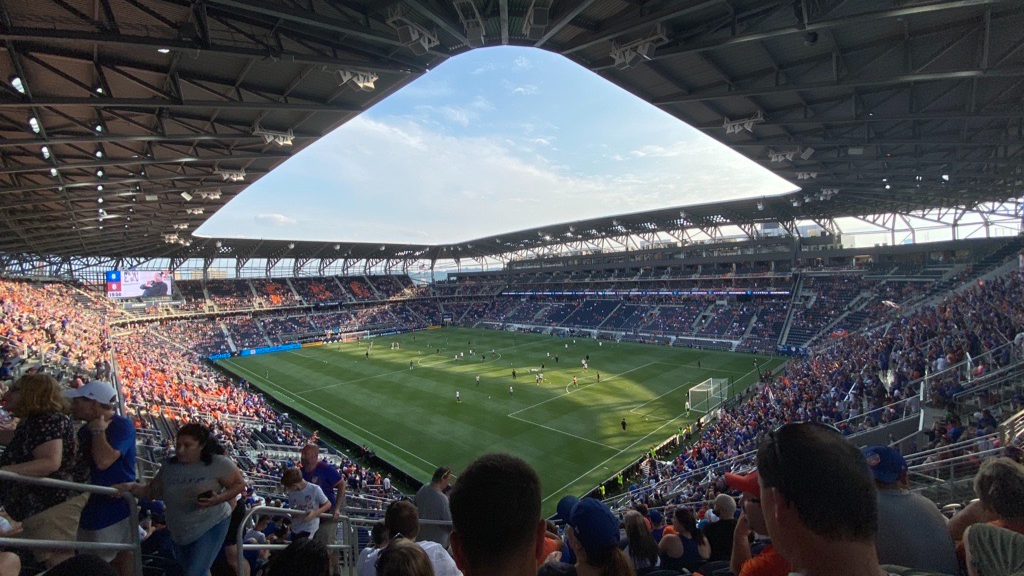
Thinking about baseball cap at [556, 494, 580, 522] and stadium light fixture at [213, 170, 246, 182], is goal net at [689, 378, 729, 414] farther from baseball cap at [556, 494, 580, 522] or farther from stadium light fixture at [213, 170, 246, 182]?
baseball cap at [556, 494, 580, 522]

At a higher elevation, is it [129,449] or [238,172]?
[238,172]

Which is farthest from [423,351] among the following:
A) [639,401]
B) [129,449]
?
[129,449]

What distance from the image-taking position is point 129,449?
3.92 meters

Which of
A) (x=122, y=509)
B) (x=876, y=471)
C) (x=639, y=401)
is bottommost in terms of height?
(x=639, y=401)

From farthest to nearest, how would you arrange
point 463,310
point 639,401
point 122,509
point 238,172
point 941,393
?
point 463,310 < point 639,401 < point 238,172 < point 941,393 < point 122,509

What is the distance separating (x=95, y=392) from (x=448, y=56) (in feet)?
38.2

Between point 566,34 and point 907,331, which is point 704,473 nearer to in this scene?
point 907,331

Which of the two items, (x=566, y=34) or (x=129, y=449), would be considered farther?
(x=566, y=34)

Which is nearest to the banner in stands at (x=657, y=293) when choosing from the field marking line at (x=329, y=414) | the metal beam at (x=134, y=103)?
the field marking line at (x=329, y=414)

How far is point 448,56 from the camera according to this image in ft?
41.7

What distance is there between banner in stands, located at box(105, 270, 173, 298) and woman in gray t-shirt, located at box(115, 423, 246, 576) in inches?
2465

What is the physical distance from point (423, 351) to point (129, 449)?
1839 inches

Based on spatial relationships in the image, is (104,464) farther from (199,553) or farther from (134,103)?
(134,103)

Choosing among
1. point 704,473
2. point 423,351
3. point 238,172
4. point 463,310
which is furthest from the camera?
point 463,310
